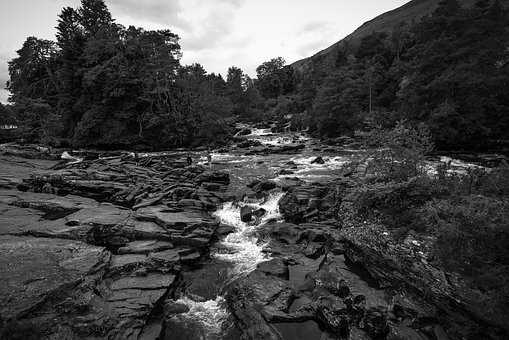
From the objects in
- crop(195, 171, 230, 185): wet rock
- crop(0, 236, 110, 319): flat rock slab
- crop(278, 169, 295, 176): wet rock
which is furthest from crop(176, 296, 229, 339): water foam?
crop(278, 169, 295, 176): wet rock

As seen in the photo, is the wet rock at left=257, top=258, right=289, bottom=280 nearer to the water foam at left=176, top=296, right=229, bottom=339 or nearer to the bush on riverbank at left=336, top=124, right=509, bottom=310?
the water foam at left=176, top=296, right=229, bottom=339

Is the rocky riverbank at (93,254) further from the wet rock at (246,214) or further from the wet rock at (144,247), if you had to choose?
the wet rock at (246,214)

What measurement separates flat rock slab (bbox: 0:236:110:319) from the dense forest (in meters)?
24.0

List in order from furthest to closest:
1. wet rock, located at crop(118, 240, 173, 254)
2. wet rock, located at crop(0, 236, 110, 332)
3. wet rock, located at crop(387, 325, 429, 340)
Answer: wet rock, located at crop(118, 240, 173, 254), wet rock, located at crop(0, 236, 110, 332), wet rock, located at crop(387, 325, 429, 340)

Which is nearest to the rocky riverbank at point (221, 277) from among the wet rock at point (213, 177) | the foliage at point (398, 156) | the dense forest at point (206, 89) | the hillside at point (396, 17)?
the foliage at point (398, 156)

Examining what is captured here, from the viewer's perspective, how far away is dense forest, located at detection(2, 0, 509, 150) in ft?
88.7

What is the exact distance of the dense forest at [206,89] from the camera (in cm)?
2703

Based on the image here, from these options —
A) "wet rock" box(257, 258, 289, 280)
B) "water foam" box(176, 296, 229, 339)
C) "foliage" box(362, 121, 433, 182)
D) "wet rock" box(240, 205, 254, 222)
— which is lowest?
"water foam" box(176, 296, 229, 339)

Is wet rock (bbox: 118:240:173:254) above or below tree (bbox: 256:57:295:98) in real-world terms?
below

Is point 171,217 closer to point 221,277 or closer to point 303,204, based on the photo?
point 221,277

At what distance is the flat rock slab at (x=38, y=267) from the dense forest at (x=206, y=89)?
24.0m

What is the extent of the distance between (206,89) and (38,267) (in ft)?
165

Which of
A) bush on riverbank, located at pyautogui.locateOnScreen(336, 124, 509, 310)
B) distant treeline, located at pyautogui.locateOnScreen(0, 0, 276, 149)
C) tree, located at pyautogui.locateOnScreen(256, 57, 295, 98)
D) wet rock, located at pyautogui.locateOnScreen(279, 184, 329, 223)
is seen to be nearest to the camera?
bush on riverbank, located at pyautogui.locateOnScreen(336, 124, 509, 310)

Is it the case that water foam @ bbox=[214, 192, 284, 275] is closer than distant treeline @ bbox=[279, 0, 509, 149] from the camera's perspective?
Yes
